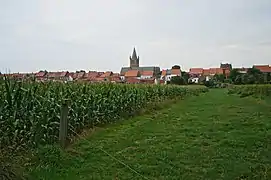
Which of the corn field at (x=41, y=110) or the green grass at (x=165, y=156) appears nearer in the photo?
the green grass at (x=165, y=156)

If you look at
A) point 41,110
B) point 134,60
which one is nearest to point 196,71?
point 134,60

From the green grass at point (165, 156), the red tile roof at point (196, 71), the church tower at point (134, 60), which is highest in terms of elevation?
the church tower at point (134, 60)

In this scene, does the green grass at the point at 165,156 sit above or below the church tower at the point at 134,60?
below

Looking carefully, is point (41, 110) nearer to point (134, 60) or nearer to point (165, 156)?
point (165, 156)

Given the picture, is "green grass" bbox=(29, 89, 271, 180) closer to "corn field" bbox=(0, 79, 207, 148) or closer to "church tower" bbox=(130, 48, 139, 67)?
"corn field" bbox=(0, 79, 207, 148)

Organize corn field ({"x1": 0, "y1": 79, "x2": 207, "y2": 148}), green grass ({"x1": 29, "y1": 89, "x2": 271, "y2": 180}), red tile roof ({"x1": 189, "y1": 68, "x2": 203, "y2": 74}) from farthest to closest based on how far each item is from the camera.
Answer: red tile roof ({"x1": 189, "y1": 68, "x2": 203, "y2": 74}) < corn field ({"x1": 0, "y1": 79, "x2": 207, "y2": 148}) < green grass ({"x1": 29, "y1": 89, "x2": 271, "y2": 180})

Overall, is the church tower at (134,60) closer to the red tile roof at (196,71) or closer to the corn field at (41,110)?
the red tile roof at (196,71)

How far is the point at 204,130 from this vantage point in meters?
12.4

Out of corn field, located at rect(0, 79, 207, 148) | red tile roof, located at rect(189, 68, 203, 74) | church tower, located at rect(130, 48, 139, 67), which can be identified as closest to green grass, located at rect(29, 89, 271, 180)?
corn field, located at rect(0, 79, 207, 148)

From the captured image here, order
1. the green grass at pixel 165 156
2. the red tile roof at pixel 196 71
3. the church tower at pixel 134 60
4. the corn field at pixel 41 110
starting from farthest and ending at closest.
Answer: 1. the red tile roof at pixel 196 71
2. the church tower at pixel 134 60
3. the corn field at pixel 41 110
4. the green grass at pixel 165 156

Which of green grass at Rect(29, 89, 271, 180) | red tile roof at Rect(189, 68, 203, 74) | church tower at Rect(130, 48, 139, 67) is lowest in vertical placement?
green grass at Rect(29, 89, 271, 180)

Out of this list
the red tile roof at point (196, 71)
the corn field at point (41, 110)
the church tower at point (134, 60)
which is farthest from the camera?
the red tile roof at point (196, 71)

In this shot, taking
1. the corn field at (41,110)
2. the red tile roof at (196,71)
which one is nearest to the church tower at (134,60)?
the red tile roof at (196,71)

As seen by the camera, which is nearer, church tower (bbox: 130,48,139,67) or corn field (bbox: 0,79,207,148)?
corn field (bbox: 0,79,207,148)
